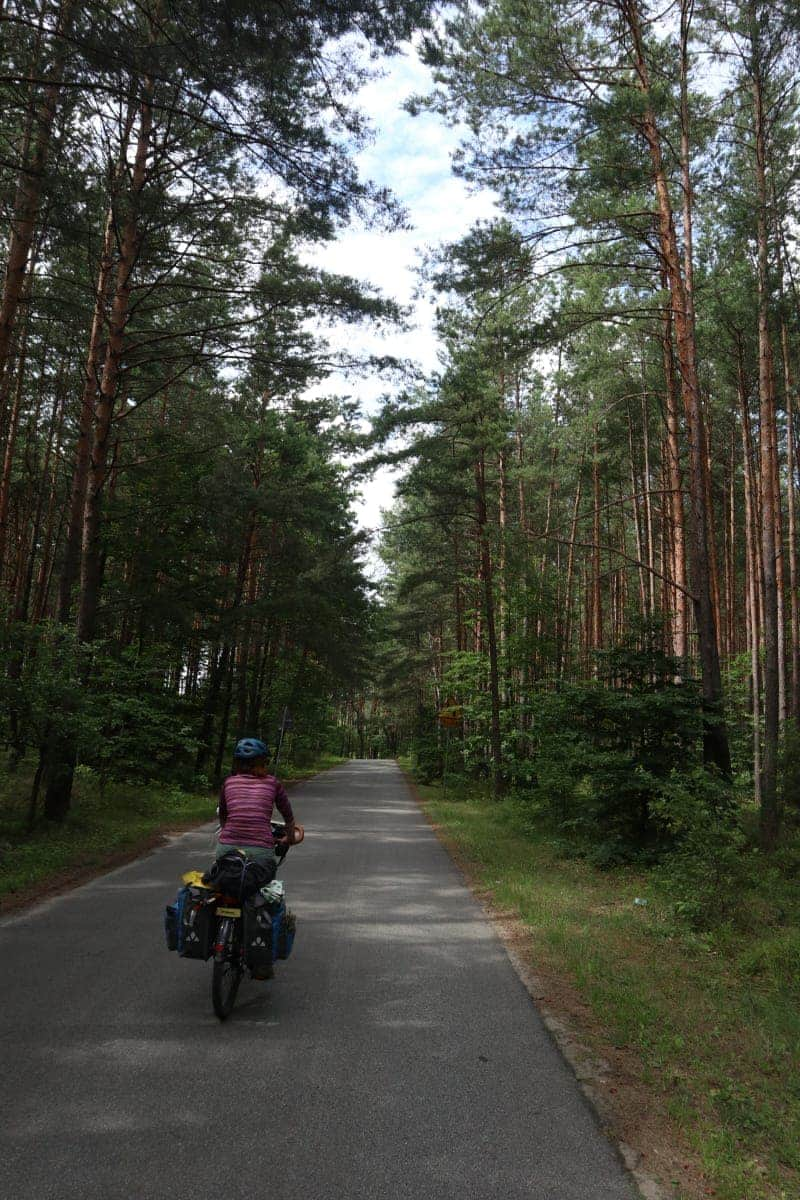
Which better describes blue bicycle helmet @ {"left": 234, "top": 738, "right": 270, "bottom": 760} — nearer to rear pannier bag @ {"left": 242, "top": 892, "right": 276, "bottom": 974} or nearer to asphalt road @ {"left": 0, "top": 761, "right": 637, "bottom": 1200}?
rear pannier bag @ {"left": 242, "top": 892, "right": 276, "bottom": 974}

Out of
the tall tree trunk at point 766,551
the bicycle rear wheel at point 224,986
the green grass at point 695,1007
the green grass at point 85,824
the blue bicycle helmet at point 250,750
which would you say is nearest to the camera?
the green grass at point 695,1007

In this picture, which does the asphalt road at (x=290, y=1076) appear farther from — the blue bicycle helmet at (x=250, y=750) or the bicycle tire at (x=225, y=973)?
the blue bicycle helmet at (x=250, y=750)

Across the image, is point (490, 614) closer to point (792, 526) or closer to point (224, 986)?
point (792, 526)

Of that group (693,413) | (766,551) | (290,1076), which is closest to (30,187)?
(290,1076)

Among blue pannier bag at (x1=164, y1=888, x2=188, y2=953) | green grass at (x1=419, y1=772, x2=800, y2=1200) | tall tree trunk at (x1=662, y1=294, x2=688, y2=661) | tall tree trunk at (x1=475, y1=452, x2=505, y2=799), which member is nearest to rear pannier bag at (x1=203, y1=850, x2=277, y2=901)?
blue pannier bag at (x1=164, y1=888, x2=188, y2=953)

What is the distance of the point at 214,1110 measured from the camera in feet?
10.8

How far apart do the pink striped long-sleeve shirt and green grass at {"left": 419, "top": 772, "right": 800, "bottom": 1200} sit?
2521 millimetres

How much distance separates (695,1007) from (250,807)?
3.31 meters

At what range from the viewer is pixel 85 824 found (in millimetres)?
11539

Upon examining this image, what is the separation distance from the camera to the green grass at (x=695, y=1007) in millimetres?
3271

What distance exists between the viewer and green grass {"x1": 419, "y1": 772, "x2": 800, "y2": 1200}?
3271 millimetres

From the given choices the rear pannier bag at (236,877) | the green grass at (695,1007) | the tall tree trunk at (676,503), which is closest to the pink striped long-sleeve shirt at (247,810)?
the rear pannier bag at (236,877)

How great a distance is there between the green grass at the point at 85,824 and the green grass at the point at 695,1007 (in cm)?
526

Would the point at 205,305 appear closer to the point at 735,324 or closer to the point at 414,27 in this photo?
the point at 414,27
